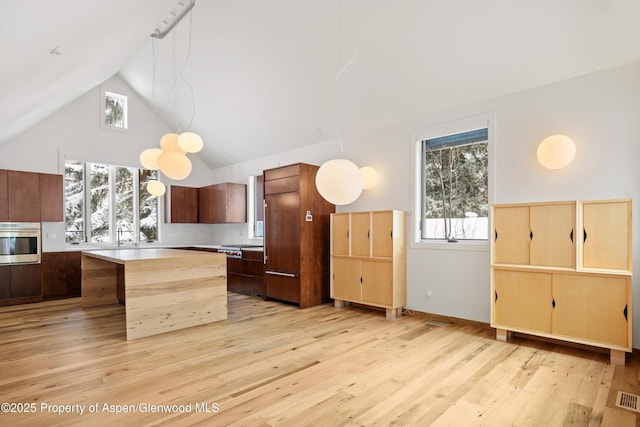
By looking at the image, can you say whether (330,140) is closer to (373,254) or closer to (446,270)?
(373,254)

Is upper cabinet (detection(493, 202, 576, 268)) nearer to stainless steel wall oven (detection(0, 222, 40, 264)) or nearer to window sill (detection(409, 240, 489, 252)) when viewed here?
window sill (detection(409, 240, 489, 252))

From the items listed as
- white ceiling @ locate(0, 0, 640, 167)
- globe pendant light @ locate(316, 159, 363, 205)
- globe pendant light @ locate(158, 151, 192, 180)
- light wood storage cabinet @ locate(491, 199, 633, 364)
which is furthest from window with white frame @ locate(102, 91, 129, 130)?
light wood storage cabinet @ locate(491, 199, 633, 364)

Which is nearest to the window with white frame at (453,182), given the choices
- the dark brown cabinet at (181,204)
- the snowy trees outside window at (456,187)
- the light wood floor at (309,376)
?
the snowy trees outside window at (456,187)

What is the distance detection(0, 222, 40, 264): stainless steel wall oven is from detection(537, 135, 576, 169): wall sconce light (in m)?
7.64

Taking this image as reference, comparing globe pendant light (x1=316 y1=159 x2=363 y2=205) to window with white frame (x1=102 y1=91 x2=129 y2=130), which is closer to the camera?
globe pendant light (x1=316 y1=159 x2=363 y2=205)

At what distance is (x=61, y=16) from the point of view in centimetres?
255

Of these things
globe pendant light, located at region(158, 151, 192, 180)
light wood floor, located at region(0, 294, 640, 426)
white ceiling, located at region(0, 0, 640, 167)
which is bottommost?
light wood floor, located at region(0, 294, 640, 426)

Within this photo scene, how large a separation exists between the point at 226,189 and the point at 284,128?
83.5 inches

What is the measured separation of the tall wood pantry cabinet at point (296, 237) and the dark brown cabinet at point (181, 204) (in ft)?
10.1

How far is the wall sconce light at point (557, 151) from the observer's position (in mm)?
3600

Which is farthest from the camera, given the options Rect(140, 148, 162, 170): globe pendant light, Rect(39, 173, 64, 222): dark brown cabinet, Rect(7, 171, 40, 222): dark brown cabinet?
Rect(39, 173, 64, 222): dark brown cabinet

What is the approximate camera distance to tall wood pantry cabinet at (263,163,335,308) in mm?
5512

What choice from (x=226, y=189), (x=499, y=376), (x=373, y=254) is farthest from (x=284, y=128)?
(x=499, y=376)

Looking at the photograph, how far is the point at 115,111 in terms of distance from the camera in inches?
295
